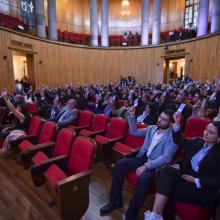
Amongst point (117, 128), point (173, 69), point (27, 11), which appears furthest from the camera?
point (173, 69)

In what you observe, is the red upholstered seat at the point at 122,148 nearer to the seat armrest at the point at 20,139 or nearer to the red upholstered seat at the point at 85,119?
the red upholstered seat at the point at 85,119

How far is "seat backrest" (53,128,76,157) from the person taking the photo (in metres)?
2.42

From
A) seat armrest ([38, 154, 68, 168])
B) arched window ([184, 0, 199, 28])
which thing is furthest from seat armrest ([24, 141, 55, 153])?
arched window ([184, 0, 199, 28])

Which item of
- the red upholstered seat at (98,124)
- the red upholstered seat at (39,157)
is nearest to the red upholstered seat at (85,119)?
the red upholstered seat at (98,124)

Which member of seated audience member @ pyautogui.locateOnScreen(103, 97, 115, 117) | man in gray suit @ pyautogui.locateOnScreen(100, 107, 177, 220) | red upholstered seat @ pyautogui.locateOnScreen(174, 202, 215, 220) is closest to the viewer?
red upholstered seat @ pyautogui.locateOnScreen(174, 202, 215, 220)

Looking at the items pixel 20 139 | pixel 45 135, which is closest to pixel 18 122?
pixel 20 139

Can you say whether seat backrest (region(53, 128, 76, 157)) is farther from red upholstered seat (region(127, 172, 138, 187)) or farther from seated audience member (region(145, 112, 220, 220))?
seated audience member (region(145, 112, 220, 220))

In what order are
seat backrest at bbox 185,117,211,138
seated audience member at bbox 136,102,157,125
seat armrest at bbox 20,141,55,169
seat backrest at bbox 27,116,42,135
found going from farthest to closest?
seated audience member at bbox 136,102,157,125
seat backrest at bbox 27,116,42,135
seat backrest at bbox 185,117,211,138
seat armrest at bbox 20,141,55,169

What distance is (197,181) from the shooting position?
172 centimetres

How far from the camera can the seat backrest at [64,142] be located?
2422 mm

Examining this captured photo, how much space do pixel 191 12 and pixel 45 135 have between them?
16346mm

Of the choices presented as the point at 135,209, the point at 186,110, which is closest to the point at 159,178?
the point at 135,209

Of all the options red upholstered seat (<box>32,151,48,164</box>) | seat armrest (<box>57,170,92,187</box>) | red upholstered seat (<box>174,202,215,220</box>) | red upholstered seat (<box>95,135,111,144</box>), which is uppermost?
seat armrest (<box>57,170,92,187</box>)

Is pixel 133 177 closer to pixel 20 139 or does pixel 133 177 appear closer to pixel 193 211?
pixel 193 211
